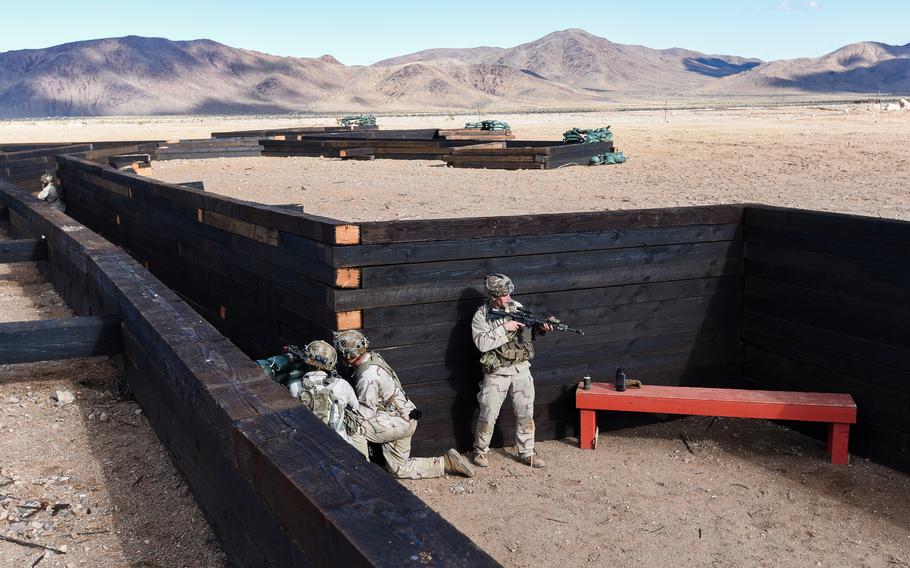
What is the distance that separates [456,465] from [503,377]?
77 centimetres

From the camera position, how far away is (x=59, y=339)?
594 centimetres

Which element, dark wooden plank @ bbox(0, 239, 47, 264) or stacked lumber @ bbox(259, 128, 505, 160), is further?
stacked lumber @ bbox(259, 128, 505, 160)

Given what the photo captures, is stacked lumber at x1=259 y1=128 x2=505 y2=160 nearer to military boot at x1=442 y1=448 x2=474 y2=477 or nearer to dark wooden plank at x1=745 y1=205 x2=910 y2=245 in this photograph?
dark wooden plank at x1=745 y1=205 x2=910 y2=245

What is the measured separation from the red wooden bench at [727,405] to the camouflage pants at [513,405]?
1.66 feet

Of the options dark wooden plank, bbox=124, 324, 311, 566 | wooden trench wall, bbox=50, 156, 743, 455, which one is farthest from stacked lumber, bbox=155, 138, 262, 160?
dark wooden plank, bbox=124, 324, 311, 566

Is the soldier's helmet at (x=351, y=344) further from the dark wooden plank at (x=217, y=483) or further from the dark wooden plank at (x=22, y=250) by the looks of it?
the dark wooden plank at (x=22, y=250)

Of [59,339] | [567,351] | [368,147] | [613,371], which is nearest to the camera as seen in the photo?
[59,339]

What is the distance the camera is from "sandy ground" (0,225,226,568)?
3863mm

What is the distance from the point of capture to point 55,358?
19.7ft

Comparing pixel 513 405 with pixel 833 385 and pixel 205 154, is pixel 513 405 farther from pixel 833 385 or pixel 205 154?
pixel 205 154

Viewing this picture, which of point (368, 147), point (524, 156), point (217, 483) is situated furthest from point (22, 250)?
point (368, 147)

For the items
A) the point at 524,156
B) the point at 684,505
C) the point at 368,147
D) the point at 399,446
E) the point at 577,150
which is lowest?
the point at 684,505

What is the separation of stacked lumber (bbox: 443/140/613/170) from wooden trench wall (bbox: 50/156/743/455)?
1395 cm

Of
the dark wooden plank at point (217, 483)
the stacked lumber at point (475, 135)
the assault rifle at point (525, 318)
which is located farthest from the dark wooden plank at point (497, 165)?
the dark wooden plank at point (217, 483)
